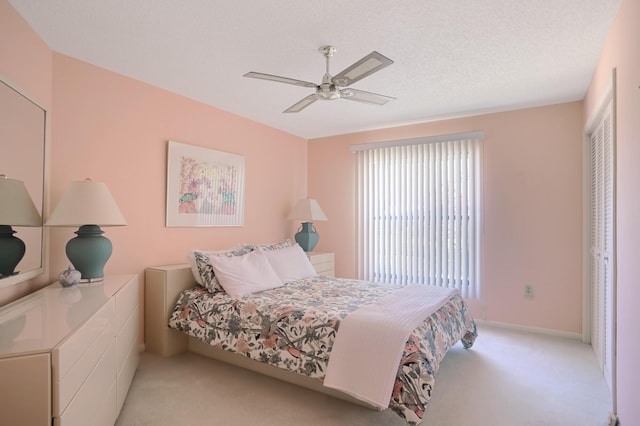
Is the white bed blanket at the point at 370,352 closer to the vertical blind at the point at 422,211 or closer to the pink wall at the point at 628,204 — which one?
the pink wall at the point at 628,204

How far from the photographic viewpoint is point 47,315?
155cm

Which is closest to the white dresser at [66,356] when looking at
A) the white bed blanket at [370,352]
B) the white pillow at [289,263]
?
the white bed blanket at [370,352]

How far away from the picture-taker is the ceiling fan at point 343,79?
182 cm

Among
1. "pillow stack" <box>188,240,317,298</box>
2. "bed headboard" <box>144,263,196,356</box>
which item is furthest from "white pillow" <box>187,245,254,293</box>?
"bed headboard" <box>144,263,196,356</box>

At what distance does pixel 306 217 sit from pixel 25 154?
9.40 ft

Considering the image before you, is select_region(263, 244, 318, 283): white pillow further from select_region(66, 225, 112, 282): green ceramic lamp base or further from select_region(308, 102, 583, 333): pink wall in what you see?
select_region(308, 102, 583, 333): pink wall

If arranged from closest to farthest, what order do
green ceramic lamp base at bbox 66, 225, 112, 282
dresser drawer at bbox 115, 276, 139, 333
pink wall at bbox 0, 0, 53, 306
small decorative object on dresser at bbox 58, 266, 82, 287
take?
pink wall at bbox 0, 0, 53, 306 < dresser drawer at bbox 115, 276, 139, 333 < small decorative object on dresser at bbox 58, 266, 82, 287 < green ceramic lamp base at bbox 66, 225, 112, 282

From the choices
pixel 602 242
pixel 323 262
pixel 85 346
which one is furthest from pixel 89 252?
pixel 602 242

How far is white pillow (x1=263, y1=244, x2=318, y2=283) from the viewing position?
10.7ft

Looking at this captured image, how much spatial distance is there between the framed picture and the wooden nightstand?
3.41ft

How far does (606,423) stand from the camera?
191cm

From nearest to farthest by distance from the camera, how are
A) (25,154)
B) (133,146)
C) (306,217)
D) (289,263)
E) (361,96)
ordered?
(25,154) → (361,96) → (133,146) → (289,263) → (306,217)

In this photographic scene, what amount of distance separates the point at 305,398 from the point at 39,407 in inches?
59.1

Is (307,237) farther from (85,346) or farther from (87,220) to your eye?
(85,346)
